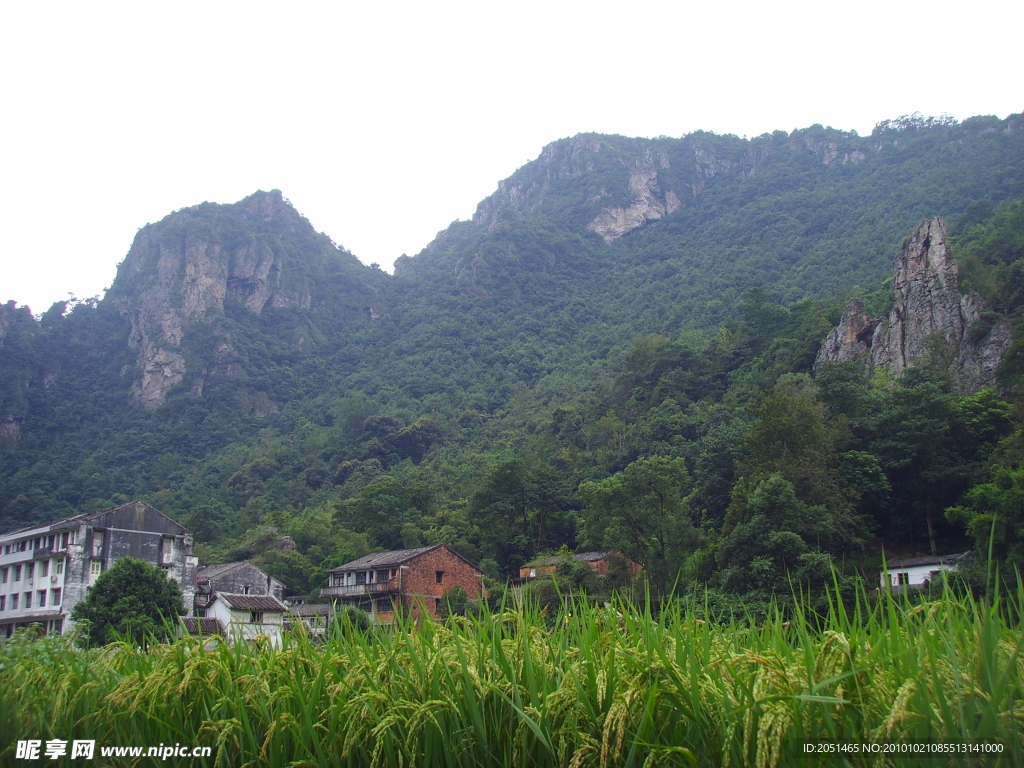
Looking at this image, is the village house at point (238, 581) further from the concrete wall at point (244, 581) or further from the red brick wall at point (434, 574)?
the red brick wall at point (434, 574)

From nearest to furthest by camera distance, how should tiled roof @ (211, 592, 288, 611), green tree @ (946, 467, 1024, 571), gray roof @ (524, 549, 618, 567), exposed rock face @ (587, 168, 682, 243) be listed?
green tree @ (946, 467, 1024, 571)
tiled roof @ (211, 592, 288, 611)
gray roof @ (524, 549, 618, 567)
exposed rock face @ (587, 168, 682, 243)

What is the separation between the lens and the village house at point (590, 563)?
3175cm

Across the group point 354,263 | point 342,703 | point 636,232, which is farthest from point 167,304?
point 342,703

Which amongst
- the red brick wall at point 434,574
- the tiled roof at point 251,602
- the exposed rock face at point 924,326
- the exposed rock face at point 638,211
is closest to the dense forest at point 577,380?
the exposed rock face at point 638,211

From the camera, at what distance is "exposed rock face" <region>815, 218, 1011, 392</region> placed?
38969 millimetres

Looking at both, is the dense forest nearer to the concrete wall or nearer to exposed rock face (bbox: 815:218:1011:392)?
exposed rock face (bbox: 815:218:1011:392)

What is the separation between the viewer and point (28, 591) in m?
36.8

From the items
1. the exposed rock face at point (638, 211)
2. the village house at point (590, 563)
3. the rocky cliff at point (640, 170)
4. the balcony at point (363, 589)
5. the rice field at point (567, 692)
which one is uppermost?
the rocky cliff at point (640, 170)

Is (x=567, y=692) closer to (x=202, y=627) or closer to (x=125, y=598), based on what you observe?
(x=202, y=627)

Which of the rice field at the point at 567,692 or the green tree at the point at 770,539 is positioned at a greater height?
the green tree at the point at 770,539

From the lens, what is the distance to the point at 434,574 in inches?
1411

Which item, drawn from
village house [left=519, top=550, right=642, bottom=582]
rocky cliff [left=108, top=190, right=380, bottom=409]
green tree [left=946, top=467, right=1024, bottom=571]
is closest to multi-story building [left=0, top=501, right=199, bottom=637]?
village house [left=519, top=550, right=642, bottom=582]

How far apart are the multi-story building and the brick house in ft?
25.2

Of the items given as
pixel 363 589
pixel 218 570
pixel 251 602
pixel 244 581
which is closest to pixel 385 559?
pixel 363 589
